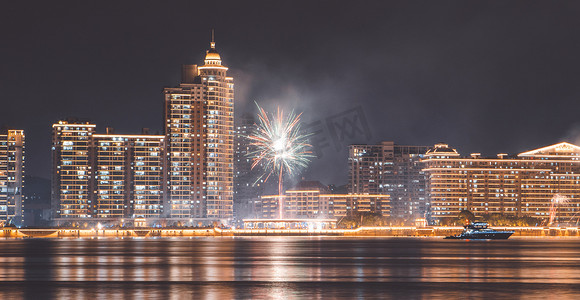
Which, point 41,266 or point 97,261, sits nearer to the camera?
point 41,266

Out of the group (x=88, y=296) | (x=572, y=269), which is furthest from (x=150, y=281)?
(x=572, y=269)

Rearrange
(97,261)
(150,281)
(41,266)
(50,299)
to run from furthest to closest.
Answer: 1. (97,261)
2. (41,266)
3. (150,281)
4. (50,299)

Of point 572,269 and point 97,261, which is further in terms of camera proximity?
point 97,261

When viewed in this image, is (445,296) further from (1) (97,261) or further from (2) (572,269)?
(1) (97,261)

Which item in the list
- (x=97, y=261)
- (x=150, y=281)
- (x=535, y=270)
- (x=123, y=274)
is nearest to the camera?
(x=150, y=281)

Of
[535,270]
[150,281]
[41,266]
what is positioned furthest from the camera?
[41,266]

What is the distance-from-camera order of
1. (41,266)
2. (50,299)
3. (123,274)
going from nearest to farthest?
(50,299), (123,274), (41,266)

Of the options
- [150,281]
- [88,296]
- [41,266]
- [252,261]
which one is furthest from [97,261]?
[88,296]

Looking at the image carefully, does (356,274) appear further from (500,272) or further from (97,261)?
(97,261)
